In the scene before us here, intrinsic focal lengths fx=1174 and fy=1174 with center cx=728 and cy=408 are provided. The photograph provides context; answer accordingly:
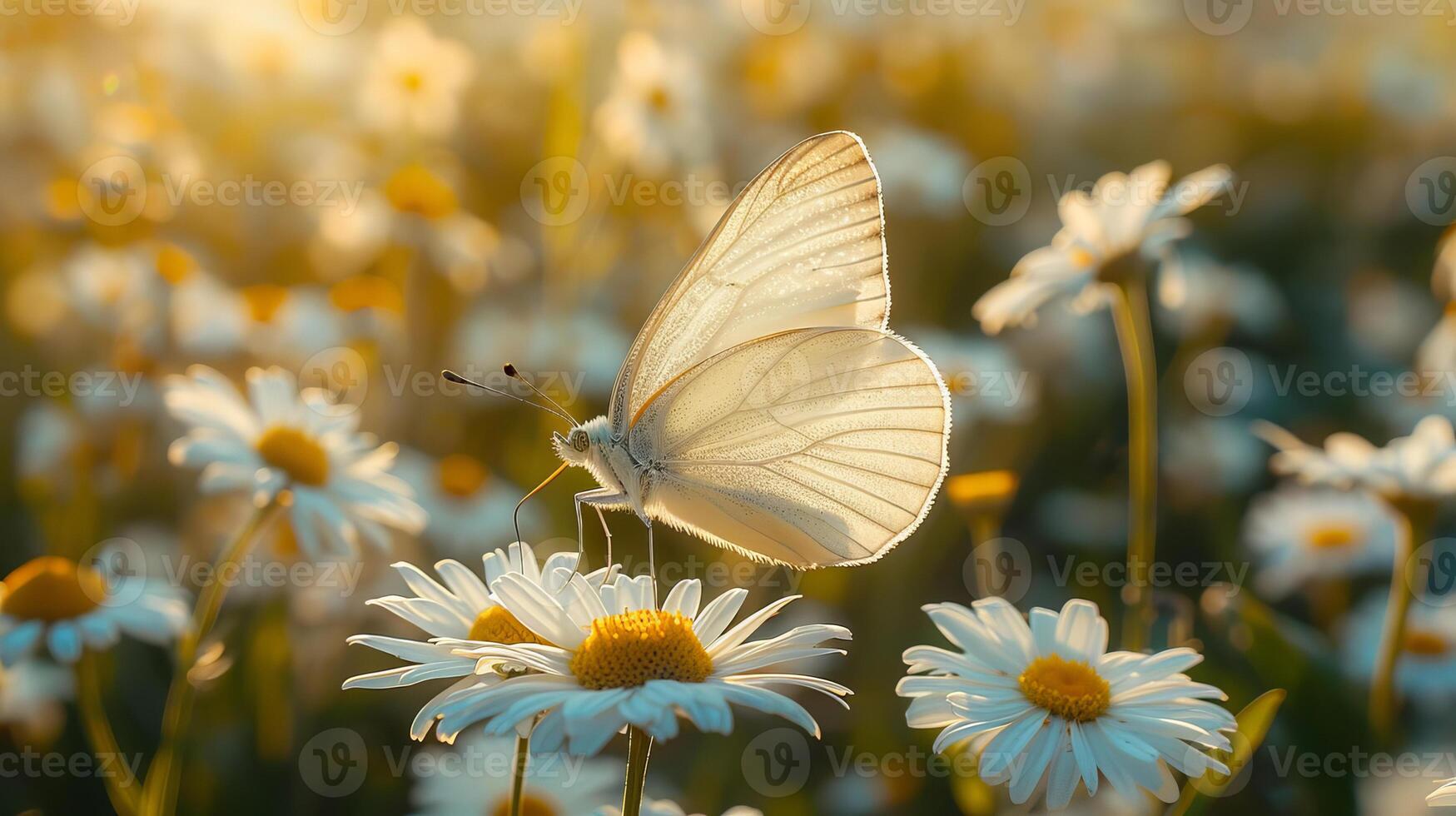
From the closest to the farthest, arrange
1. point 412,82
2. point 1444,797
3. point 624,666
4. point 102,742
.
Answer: point 1444,797
point 624,666
point 102,742
point 412,82

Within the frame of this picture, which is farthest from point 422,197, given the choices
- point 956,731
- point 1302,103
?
point 1302,103

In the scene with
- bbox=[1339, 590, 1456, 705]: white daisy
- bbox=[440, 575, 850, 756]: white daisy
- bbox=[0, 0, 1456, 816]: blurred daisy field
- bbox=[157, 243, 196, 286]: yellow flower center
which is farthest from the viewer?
bbox=[157, 243, 196, 286]: yellow flower center

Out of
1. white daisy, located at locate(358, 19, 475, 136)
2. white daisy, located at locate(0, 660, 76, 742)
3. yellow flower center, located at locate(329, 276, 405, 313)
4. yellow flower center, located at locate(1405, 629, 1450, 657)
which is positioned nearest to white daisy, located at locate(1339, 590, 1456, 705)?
yellow flower center, located at locate(1405, 629, 1450, 657)

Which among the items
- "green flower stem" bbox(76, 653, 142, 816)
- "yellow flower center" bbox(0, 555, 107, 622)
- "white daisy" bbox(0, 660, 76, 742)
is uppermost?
"yellow flower center" bbox(0, 555, 107, 622)

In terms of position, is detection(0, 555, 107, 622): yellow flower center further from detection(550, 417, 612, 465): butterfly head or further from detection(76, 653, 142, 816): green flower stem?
detection(550, 417, 612, 465): butterfly head

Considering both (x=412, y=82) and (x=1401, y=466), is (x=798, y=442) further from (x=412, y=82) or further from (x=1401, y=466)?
(x=412, y=82)

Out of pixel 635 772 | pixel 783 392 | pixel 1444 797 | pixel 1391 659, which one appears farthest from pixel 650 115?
pixel 1444 797
